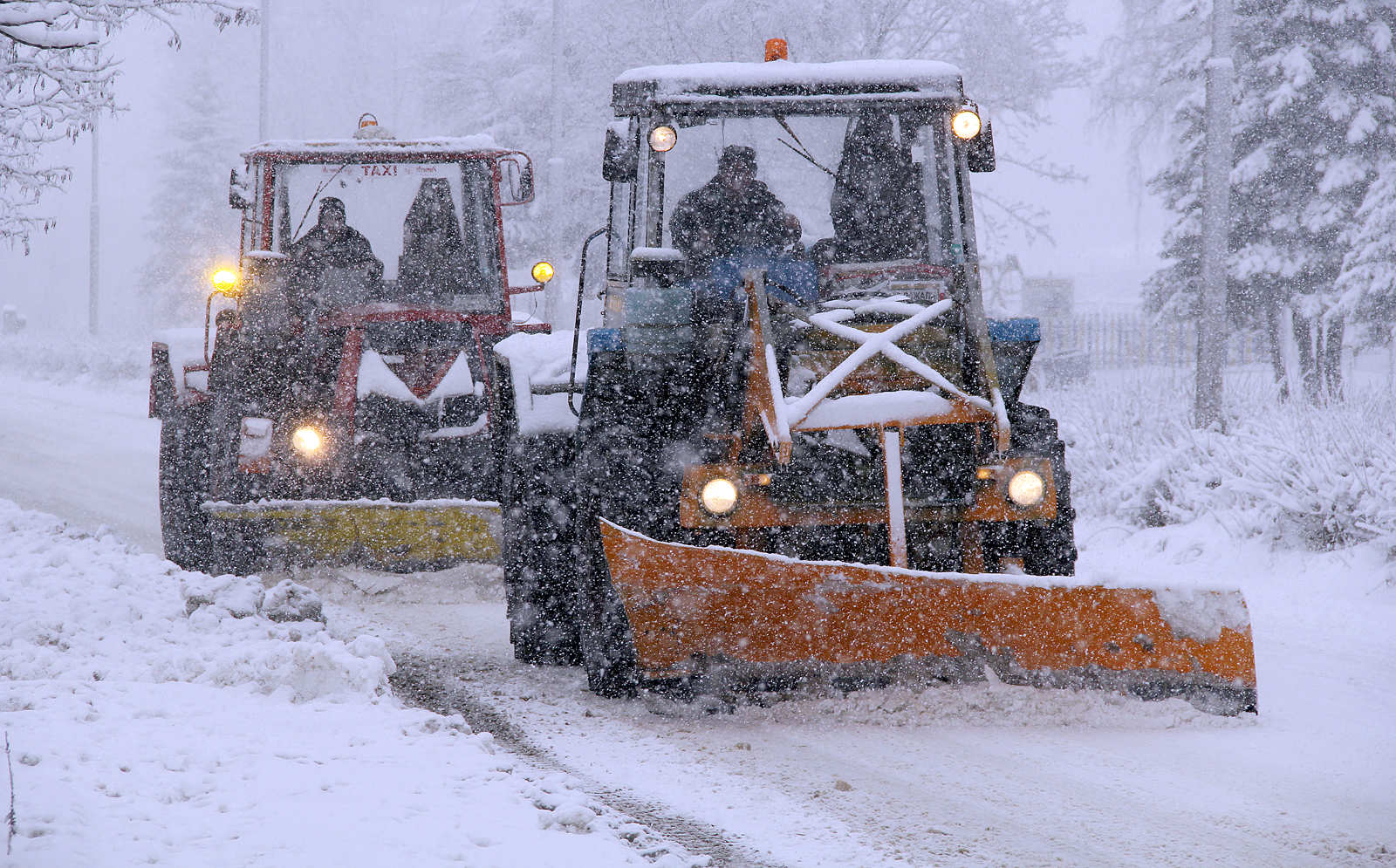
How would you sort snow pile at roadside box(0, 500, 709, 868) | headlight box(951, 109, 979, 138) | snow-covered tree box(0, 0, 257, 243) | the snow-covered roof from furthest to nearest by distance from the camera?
1. snow-covered tree box(0, 0, 257, 243)
2. the snow-covered roof
3. headlight box(951, 109, 979, 138)
4. snow pile at roadside box(0, 500, 709, 868)

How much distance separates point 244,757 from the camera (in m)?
3.54

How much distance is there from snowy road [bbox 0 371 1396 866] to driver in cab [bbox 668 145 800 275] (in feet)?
6.40

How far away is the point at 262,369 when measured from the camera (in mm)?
6902

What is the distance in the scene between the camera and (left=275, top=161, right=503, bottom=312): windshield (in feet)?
24.8

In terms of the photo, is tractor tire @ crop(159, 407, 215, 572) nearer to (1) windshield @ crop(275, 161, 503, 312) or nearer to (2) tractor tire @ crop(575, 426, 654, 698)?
(1) windshield @ crop(275, 161, 503, 312)

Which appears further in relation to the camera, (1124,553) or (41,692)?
(1124,553)

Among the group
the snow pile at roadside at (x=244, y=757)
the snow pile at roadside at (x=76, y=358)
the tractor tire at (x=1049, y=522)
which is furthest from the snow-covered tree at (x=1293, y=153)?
the snow pile at roadside at (x=76, y=358)

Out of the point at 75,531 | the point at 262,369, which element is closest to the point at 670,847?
the point at 262,369

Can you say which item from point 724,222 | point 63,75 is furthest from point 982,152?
point 63,75

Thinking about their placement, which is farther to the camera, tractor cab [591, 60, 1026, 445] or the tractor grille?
tractor cab [591, 60, 1026, 445]

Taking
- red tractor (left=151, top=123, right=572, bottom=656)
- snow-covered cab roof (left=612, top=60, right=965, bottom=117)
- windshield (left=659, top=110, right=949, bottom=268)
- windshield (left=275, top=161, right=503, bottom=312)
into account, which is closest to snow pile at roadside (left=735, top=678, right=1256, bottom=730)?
red tractor (left=151, top=123, right=572, bottom=656)

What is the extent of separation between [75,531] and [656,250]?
15.9ft

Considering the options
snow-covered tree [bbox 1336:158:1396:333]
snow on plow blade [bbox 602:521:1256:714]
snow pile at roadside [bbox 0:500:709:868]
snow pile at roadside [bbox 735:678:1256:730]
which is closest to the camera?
snow pile at roadside [bbox 0:500:709:868]

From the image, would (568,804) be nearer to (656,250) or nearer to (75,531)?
(656,250)
